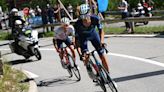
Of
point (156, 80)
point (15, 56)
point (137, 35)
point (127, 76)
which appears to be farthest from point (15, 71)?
point (137, 35)

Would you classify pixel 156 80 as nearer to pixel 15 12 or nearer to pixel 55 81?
pixel 55 81

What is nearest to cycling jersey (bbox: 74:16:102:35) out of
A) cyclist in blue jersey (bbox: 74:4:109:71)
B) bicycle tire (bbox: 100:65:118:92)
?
cyclist in blue jersey (bbox: 74:4:109:71)

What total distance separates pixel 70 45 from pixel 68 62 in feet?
1.84

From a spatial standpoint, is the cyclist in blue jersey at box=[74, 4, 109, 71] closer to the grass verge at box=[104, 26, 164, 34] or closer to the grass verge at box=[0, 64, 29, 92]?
the grass verge at box=[0, 64, 29, 92]

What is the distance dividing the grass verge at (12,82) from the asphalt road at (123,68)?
1.80ft

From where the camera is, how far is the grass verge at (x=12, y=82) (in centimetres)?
1049

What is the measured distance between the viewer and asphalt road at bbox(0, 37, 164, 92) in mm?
10898

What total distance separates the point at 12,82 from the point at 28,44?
247 inches

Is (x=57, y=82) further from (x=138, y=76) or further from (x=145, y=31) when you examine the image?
(x=145, y=31)

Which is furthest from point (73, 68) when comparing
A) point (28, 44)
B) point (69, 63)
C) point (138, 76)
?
point (28, 44)

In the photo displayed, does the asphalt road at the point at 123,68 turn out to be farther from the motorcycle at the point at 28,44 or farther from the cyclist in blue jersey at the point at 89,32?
the cyclist in blue jersey at the point at 89,32

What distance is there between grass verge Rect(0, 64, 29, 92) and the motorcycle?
394cm

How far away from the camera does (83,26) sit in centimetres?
1017

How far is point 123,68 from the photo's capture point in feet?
43.9
